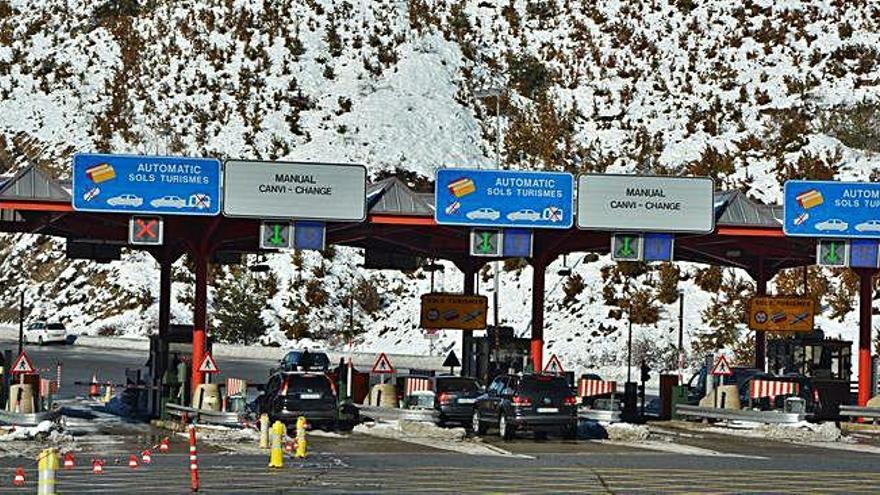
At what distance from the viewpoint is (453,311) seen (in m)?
53.5

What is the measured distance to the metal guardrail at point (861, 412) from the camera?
4516 centimetres

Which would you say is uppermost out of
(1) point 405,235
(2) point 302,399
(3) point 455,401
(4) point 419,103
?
(4) point 419,103

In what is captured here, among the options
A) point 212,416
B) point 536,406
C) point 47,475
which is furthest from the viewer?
point 212,416

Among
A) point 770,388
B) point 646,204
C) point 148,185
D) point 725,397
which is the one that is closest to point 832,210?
point 770,388

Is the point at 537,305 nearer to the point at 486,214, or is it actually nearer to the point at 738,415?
the point at 486,214

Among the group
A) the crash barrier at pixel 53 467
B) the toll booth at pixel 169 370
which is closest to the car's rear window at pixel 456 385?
the toll booth at pixel 169 370

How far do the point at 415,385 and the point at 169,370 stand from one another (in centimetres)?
705

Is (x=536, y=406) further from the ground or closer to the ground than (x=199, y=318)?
closer to the ground

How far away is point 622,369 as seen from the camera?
2771 inches

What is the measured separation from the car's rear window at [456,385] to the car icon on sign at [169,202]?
803 cm

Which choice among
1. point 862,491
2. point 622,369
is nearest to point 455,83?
point 622,369

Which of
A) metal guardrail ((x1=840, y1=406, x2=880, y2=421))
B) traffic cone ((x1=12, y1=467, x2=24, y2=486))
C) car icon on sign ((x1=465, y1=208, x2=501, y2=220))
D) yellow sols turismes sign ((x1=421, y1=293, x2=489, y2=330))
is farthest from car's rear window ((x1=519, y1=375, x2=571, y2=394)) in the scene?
traffic cone ((x1=12, y1=467, x2=24, y2=486))

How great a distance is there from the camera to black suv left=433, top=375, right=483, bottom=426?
139ft

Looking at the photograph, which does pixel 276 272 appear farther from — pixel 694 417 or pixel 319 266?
pixel 694 417
